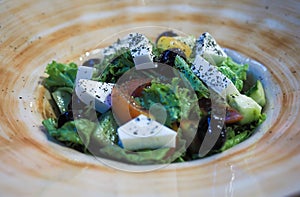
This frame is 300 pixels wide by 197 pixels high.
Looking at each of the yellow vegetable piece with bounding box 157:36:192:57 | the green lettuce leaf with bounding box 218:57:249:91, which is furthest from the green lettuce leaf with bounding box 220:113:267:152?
the yellow vegetable piece with bounding box 157:36:192:57

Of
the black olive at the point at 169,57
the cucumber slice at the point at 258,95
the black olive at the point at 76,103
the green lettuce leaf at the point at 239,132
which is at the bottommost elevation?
the green lettuce leaf at the point at 239,132

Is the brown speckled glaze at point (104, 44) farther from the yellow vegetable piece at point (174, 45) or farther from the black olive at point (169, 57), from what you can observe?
the black olive at point (169, 57)

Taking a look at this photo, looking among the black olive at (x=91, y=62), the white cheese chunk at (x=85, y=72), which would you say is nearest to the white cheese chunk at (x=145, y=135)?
the white cheese chunk at (x=85, y=72)

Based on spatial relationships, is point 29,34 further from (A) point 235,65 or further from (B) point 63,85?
(A) point 235,65

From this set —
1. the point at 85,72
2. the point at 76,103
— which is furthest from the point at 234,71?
the point at 76,103

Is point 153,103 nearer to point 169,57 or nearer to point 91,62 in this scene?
point 169,57

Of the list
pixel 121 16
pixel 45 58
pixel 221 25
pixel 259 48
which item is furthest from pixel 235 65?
pixel 45 58

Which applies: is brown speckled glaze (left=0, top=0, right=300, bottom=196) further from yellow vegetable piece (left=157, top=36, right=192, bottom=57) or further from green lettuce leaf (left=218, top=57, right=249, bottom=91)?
yellow vegetable piece (left=157, top=36, right=192, bottom=57)
